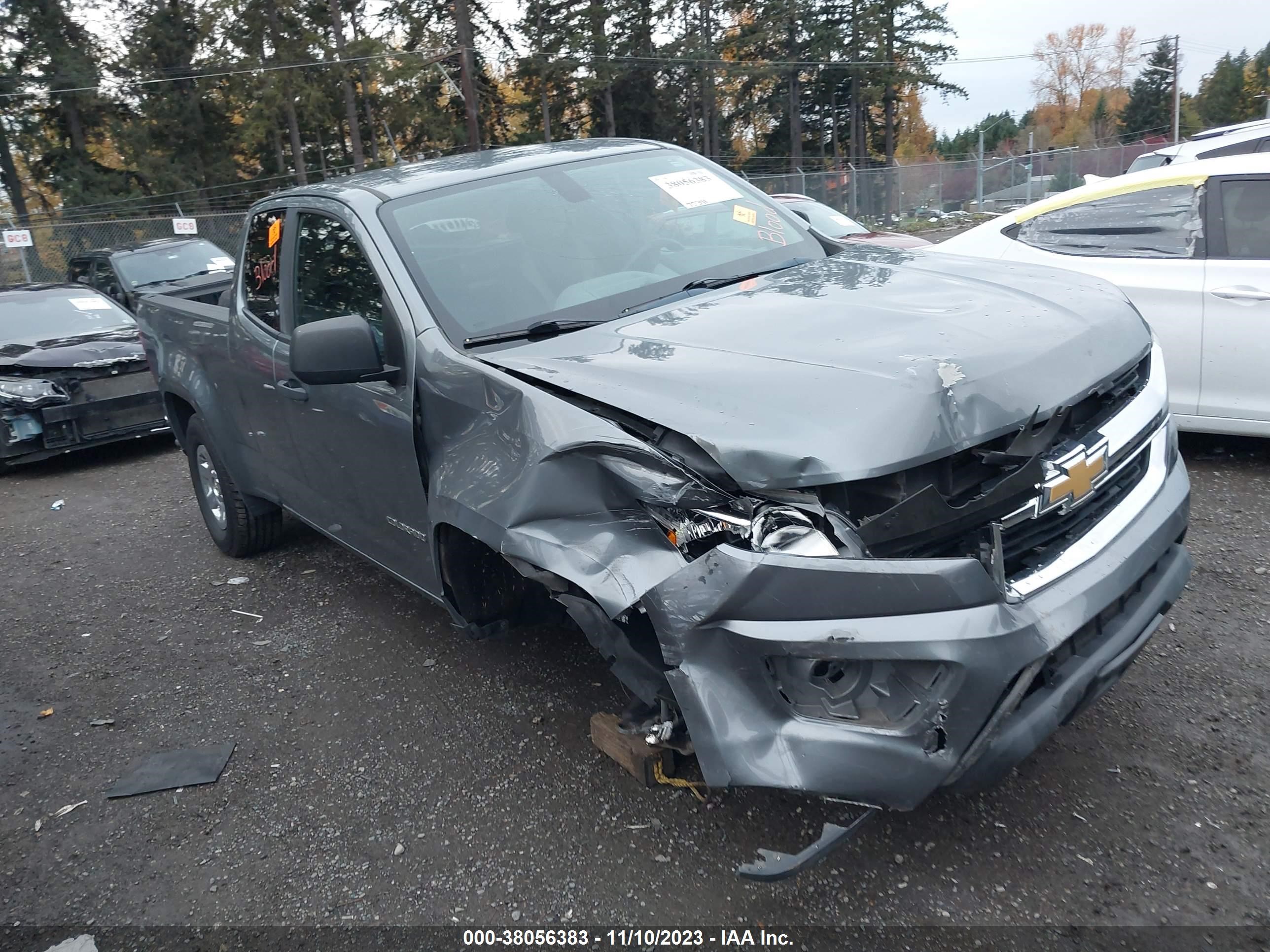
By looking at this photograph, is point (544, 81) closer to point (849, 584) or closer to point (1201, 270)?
point (1201, 270)

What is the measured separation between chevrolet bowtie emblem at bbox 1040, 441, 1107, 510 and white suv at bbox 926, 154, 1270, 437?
2.43 m

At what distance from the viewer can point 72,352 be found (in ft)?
27.2

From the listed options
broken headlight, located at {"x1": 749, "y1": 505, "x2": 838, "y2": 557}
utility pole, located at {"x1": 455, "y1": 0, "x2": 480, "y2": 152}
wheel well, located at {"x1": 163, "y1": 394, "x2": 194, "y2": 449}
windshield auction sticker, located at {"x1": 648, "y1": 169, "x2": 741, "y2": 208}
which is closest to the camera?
broken headlight, located at {"x1": 749, "y1": 505, "x2": 838, "y2": 557}

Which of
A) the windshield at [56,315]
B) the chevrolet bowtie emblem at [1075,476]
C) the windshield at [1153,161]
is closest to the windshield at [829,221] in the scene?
the windshield at [1153,161]

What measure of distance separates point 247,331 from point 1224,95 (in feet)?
276

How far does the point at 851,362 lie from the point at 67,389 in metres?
7.61

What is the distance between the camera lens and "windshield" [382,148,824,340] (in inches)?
129

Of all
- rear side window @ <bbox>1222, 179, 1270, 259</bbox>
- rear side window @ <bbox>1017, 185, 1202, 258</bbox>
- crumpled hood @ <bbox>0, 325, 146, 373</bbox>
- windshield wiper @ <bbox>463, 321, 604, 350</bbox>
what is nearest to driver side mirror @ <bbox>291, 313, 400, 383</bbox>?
windshield wiper @ <bbox>463, 321, 604, 350</bbox>

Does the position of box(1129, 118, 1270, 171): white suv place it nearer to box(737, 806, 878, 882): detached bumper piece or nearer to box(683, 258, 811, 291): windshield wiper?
box(683, 258, 811, 291): windshield wiper

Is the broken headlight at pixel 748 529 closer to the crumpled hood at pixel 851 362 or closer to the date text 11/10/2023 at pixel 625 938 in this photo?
the crumpled hood at pixel 851 362

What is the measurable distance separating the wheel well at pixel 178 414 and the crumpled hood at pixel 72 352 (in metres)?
2.91

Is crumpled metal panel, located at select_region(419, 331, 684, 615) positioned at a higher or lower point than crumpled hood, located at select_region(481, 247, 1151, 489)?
lower

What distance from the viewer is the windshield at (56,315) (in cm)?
862

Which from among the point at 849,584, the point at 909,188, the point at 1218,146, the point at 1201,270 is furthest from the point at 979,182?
the point at 849,584
